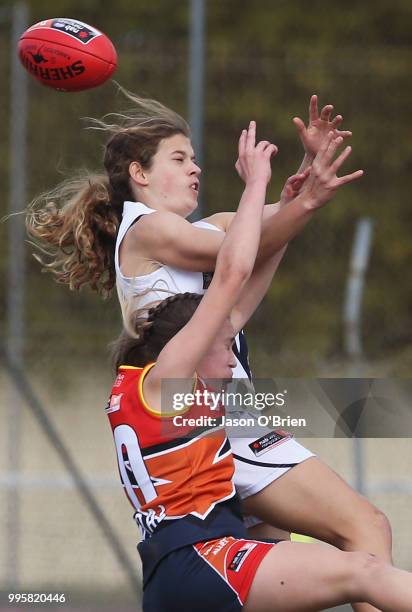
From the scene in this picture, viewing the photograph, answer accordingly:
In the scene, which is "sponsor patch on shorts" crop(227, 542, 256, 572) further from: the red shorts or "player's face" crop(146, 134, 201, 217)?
"player's face" crop(146, 134, 201, 217)

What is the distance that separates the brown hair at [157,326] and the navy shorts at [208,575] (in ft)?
2.01

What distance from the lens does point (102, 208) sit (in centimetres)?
402

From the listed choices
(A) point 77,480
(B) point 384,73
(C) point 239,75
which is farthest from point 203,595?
(B) point 384,73

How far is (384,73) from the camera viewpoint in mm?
8906

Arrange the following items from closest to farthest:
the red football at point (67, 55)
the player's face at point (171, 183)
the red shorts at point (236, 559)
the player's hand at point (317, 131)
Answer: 1. the red shorts at point (236, 559)
2. the player's hand at point (317, 131)
3. the player's face at point (171, 183)
4. the red football at point (67, 55)

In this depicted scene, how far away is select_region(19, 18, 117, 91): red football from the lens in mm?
4320

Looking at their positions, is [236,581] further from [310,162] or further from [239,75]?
[239,75]

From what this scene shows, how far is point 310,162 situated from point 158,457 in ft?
3.67

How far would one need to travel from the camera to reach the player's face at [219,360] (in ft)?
11.4

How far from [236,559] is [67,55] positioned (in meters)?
2.03

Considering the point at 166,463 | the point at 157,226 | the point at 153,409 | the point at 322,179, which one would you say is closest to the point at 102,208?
the point at 157,226

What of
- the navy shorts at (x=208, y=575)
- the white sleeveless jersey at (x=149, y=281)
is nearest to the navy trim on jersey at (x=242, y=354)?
the white sleeveless jersey at (x=149, y=281)

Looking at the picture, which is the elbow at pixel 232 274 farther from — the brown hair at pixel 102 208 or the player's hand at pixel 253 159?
the brown hair at pixel 102 208

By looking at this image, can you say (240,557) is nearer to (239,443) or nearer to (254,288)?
(239,443)
